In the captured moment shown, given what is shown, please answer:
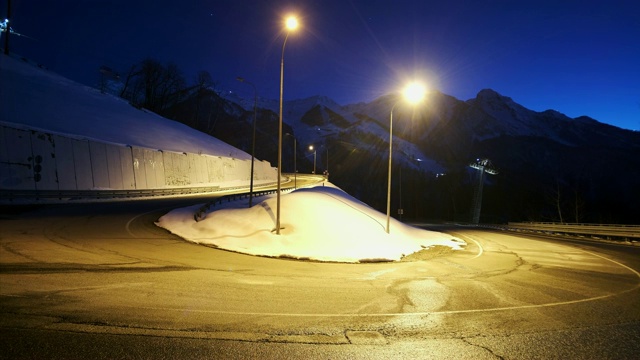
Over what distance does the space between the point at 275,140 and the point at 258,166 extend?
60173 mm

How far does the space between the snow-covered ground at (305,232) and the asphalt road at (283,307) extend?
1.61m

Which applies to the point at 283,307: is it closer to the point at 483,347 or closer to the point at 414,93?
the point at 483,347

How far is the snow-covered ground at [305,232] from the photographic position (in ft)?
49.8

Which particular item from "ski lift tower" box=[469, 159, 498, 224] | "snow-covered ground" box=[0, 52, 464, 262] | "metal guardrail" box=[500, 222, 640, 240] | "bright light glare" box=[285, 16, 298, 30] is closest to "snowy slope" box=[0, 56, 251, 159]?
"snow-covered ground" box=[0, 52, 464, 262]

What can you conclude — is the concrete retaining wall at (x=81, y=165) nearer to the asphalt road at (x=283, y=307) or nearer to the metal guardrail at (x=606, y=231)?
the asphalt road at (x=283, y=307)

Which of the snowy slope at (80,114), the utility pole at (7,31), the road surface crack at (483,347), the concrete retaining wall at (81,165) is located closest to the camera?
the road surface crack at (483,347)

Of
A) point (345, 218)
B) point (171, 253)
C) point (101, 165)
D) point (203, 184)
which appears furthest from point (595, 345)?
point (203, 184)

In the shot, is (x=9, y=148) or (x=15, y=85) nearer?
(x=9, y=148)

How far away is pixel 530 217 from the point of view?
324 feet

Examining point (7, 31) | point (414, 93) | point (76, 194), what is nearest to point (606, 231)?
point (414, 93)

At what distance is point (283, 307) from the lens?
290 inches

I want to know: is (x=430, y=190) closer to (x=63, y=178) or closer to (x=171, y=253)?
(x=63, y=178)

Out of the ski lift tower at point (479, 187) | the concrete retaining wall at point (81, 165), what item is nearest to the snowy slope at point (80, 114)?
the concrete retaining wall at point (81, 165)

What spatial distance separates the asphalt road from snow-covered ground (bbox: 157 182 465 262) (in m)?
1.61
